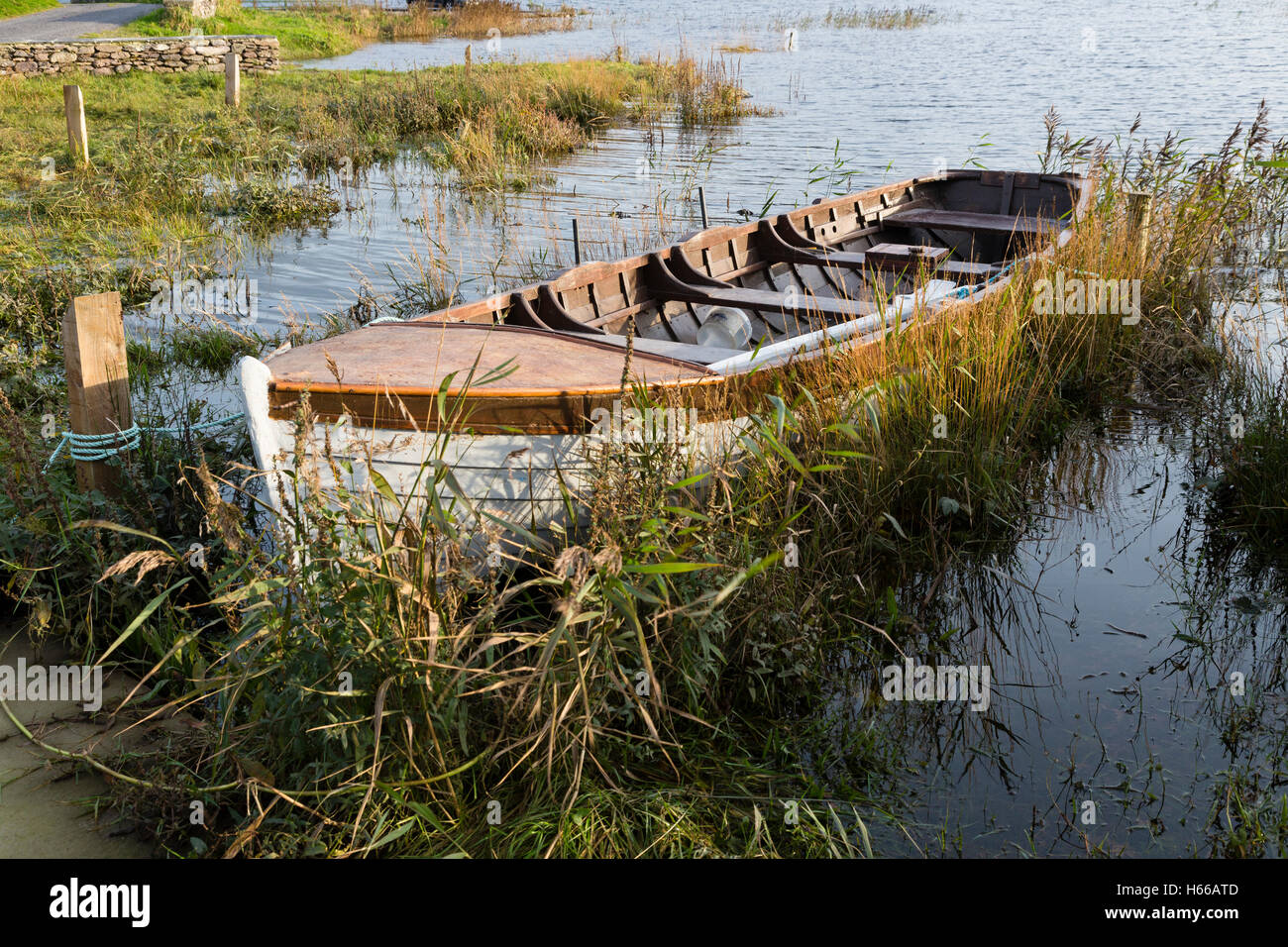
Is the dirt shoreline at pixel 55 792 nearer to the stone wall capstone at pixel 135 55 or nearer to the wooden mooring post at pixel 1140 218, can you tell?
the wooden mooring post at pixel 1140 218

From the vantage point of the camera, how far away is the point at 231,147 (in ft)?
41.9

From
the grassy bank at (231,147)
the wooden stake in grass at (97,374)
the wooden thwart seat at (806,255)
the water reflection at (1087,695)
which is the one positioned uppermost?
the grassy bank at (231,147)

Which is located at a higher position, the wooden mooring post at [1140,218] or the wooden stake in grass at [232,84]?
the wooden stake in grass at [232,84]

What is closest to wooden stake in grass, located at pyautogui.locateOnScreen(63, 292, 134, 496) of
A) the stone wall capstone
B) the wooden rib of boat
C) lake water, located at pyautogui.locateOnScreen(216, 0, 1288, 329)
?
the wooden rib of boat

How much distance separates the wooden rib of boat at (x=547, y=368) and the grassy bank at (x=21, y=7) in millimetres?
25567

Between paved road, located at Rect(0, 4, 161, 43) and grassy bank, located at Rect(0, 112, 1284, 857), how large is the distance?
826 inches

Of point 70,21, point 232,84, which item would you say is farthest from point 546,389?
point 70,21

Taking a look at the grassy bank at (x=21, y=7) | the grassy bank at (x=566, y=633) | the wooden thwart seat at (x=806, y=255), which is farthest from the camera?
the grassy bank at (x=21, y=7)

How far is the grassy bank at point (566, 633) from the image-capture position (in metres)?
2.74

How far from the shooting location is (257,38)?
20.8 metres

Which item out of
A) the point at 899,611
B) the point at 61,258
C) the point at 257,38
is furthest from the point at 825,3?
the point at 899,611

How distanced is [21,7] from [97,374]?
2737 centimetres

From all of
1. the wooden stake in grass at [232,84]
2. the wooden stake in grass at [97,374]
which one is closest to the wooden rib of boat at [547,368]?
the wooden stake in grass at [97,374]

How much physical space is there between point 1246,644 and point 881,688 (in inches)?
59.9
